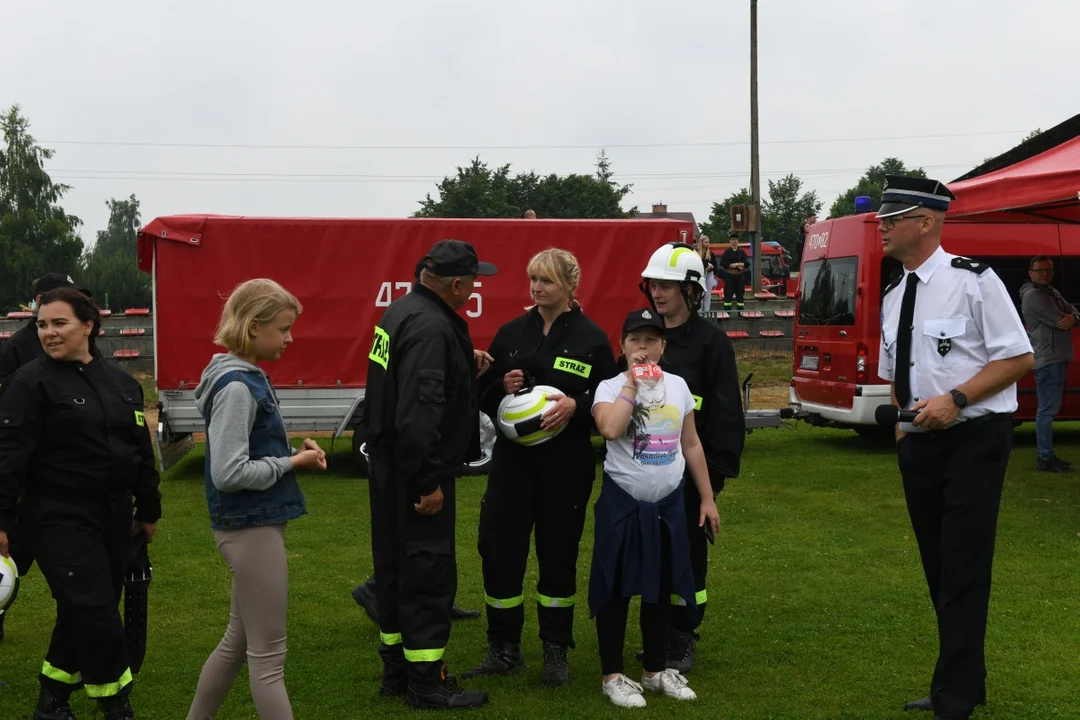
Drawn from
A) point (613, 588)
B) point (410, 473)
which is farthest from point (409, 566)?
point (613, 588)

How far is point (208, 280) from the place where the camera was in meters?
11.9

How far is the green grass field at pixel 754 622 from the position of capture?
5094 mm

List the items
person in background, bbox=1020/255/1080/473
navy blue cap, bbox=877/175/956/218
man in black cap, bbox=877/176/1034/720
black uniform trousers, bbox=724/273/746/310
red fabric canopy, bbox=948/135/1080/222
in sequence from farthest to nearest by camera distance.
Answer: black uniform trousers, bbox=724/273/746/310
person in background, bbox=1020/255/1080/473
red fabric canopy, bbox=948/135/1080/222
navy blue cap, bbox=877/175/956/218
man in black cap, bbox=877/176/1034/720

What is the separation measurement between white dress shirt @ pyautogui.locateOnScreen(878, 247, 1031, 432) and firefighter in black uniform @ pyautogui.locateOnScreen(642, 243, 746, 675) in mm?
947

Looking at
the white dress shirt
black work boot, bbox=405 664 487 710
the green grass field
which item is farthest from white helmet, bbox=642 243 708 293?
black work boot, bbox=405 664 487 710

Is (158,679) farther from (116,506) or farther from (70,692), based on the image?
(116,506)

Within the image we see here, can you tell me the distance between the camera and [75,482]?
454 cm

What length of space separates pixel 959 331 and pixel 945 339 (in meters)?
0.06

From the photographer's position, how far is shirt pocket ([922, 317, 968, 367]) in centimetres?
447

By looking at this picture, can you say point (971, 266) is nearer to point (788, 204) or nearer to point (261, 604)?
point (261, 604)

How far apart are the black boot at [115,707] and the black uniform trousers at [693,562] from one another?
2.47m

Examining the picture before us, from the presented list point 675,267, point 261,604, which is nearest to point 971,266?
point 675,267

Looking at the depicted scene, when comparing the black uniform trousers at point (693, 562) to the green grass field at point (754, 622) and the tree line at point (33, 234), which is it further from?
the tree line at point (33, 234)

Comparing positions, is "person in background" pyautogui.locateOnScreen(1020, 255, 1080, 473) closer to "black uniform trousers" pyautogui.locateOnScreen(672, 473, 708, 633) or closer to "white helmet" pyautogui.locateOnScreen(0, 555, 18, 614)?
"black uniform trousers" pyautogui.locateOnScreen(672, 473, 708, 633)
